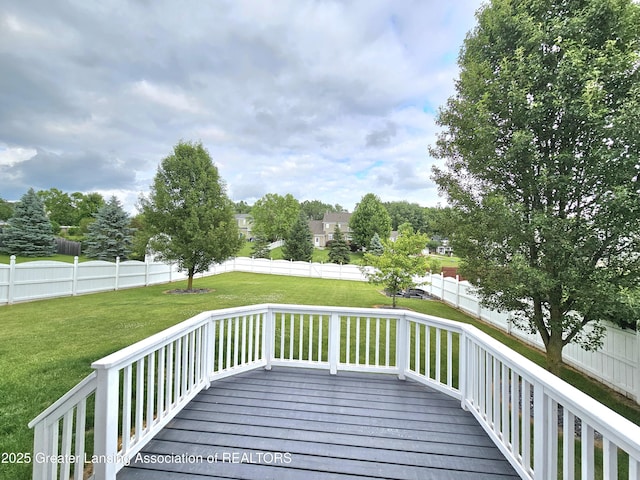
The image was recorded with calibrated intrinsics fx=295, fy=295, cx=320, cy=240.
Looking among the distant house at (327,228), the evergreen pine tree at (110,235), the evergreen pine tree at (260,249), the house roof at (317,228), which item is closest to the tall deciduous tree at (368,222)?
the distant house at (327,228)

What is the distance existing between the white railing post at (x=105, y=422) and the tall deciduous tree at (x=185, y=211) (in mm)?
9537

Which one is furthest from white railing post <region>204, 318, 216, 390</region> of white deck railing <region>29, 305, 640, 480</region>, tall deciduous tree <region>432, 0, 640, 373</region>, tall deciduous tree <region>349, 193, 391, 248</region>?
tall deciduous tree <region>349, 193, 391, 248</region>

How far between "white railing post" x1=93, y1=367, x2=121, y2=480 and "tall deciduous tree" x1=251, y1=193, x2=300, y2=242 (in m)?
37.6

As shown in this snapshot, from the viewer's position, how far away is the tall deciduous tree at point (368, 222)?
33344mm

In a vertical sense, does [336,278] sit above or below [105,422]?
below

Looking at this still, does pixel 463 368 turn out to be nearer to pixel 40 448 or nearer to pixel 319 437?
pixel 319 437

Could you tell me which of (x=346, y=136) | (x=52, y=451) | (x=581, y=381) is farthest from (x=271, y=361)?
(x=346, y=136)

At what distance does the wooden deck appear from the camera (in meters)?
2.02

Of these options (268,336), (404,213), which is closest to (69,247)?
(268,336)

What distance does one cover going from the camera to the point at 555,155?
132 inches

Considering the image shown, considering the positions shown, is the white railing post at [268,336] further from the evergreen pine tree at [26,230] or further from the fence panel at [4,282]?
the evergreen pine tree at [26,230]

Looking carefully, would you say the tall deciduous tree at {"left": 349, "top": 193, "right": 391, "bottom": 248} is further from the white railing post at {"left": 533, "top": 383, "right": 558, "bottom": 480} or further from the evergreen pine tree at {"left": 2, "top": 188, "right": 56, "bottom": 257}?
the white railing post at {"left": 533, "top": 383, "right": 558, "bottom": 480}

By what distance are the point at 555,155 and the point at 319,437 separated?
12.6 feet

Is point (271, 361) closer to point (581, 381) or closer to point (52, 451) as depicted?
point (52, 451)
